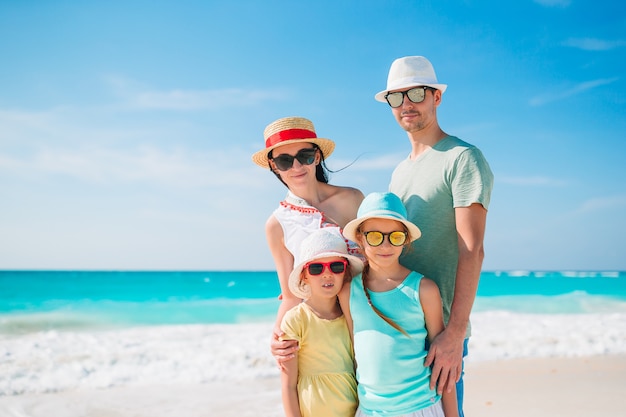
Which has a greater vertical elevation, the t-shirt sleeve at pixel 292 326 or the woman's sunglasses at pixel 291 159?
the woman's sunglasses at pixel 291 159

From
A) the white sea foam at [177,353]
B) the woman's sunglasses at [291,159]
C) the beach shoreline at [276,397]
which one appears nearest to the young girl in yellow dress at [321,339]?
the woman's sunglasses at [291,159]

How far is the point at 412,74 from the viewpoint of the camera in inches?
126

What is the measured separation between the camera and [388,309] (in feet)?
9.02

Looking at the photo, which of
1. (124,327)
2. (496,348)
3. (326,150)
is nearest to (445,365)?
(326,150)

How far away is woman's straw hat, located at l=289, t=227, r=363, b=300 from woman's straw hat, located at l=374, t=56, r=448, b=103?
94cm

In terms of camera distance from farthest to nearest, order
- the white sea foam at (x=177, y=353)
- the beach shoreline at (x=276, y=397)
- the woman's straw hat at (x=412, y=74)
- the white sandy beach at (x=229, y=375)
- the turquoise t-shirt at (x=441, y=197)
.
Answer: the white sea foam at (x=177, y=353)
the white sandy beach at (x=229, y=375)
the beach shoreline at (x=276, y=397)
the woman's straw hat at (x=412, y=74)
the turquoise t-shirt at (x=441, y=197)

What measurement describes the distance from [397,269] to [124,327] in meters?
15.1

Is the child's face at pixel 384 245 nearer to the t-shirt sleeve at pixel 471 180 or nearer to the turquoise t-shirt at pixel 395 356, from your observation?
the turquoise t-shirt at pixel 395 356

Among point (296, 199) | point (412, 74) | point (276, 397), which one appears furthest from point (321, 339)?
point (276, 397)

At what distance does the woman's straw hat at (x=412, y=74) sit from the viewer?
3.18 m

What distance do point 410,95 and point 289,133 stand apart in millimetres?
736

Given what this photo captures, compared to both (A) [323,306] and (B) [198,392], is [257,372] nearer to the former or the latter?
(B) [198,392]

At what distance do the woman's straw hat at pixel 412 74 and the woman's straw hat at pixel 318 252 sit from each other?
0.94 meters

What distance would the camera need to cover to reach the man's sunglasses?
318 centimetres
